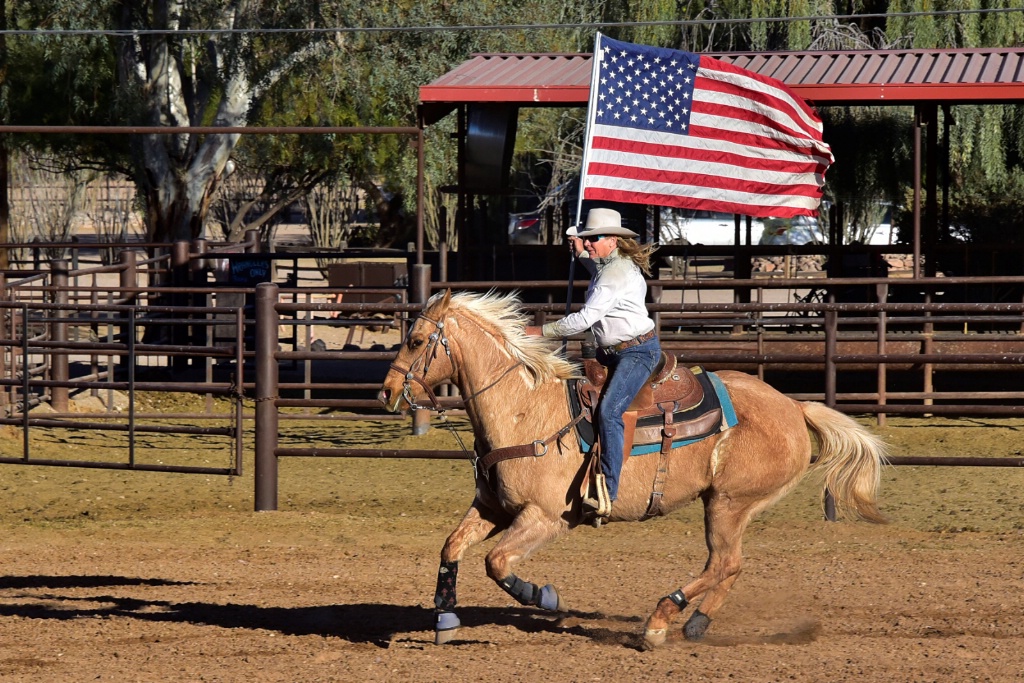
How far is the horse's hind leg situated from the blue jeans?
1.79 ft

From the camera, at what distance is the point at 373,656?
5.61 m

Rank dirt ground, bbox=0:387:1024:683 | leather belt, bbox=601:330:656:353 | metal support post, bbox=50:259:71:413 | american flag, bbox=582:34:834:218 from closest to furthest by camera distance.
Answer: dirt ground, bbox=0:387:1024:683 < leather belt, bbox=601:330:656:353 < american flag, bbox=582:34:834:218 < metal support post, bbox=50:259:71:413

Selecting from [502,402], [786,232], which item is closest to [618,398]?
[502,402]

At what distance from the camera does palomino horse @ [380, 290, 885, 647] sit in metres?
5.62

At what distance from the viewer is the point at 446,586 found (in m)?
5.61

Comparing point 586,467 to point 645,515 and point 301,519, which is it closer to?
point 645,515

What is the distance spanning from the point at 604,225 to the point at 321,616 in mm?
2404

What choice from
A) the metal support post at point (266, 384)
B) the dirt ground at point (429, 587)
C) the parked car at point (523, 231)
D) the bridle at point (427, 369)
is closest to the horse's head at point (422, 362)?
the bridle at point (427, 369)

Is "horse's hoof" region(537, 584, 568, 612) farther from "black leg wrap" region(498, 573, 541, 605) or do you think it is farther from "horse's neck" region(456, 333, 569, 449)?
"horse's neck" region(456, 333, 569, 449)

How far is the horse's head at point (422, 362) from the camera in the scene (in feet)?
18.4

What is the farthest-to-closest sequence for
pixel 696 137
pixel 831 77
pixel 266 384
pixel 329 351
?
pixel 831 77
pixel 696 137
pixel 329 351
pixel 266 384

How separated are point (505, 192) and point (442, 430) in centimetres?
426

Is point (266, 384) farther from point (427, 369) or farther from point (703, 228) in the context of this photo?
point (703, 228)

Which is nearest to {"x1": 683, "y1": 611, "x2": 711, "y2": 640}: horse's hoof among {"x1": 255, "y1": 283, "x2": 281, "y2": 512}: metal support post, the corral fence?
the corral fence
